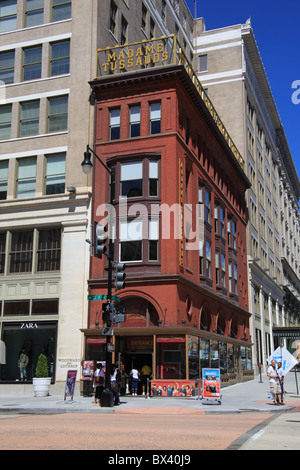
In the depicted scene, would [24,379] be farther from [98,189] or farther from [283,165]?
[283,165]

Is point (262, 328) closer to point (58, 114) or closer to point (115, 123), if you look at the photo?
point (115, 123)

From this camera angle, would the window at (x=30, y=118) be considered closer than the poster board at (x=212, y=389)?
No

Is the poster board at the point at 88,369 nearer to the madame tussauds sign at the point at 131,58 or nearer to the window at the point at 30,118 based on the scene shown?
the window at the point at 30,118

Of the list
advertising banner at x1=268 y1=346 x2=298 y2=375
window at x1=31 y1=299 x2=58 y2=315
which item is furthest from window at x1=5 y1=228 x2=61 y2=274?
advertising banner at x1=268 y1=346 x2=298 y2=375

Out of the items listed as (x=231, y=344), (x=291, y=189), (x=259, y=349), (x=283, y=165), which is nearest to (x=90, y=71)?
(x=231, y=344)

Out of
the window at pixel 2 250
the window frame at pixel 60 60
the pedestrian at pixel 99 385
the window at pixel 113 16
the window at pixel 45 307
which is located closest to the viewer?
the pedestrian at pixel 99 385

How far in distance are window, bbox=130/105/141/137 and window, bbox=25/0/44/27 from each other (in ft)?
33.1

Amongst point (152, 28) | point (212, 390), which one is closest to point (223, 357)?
point (212, 390)

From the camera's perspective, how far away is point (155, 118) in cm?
3231

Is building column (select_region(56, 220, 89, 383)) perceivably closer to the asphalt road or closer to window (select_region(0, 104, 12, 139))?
window (select_region(0, 104, 12, 139))

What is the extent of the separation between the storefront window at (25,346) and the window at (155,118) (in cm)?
1317

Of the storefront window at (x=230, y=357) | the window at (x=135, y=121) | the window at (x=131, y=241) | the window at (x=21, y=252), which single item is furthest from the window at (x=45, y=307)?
the storefront window at (x=230, y=357)

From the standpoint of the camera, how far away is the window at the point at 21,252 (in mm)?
33062

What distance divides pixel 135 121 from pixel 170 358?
1464 centimetres
